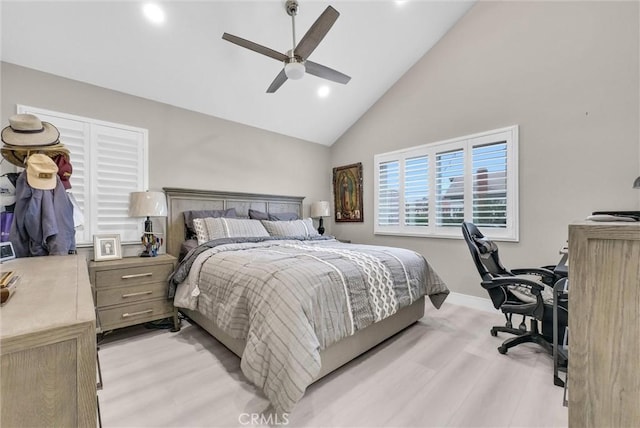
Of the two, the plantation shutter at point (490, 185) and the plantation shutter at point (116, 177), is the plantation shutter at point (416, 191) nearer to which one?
the plantation shutter at point (490, 185)

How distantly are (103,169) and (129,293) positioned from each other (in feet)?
4.62

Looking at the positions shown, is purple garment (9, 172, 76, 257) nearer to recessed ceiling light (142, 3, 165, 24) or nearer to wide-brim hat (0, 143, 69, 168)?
wide-brim hat (0, 143, 69, 168)

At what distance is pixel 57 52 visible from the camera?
2.46 metres

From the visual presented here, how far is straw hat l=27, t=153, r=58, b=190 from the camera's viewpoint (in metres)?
1.88

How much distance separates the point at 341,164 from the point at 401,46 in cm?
203

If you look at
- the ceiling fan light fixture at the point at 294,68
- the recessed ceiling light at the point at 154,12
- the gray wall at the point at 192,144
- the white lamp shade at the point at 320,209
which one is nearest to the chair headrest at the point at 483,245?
the ceiling fan light fixture at the point at 294,68

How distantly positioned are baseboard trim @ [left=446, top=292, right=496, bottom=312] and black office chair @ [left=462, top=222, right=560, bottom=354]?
2.42 feet

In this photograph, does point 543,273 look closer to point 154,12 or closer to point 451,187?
point 451,187

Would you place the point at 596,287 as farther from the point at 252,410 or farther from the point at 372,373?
the point at 252,410

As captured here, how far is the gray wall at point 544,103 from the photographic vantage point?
248 cm

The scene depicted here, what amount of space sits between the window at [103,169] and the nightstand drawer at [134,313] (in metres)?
0.90

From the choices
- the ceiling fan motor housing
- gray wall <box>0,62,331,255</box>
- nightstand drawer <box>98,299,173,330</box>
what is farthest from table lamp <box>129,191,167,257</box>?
the ceiling fan motor housing

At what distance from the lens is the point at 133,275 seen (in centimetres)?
244

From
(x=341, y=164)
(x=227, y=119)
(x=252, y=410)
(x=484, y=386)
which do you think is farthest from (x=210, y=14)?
(x=484, y=386)
